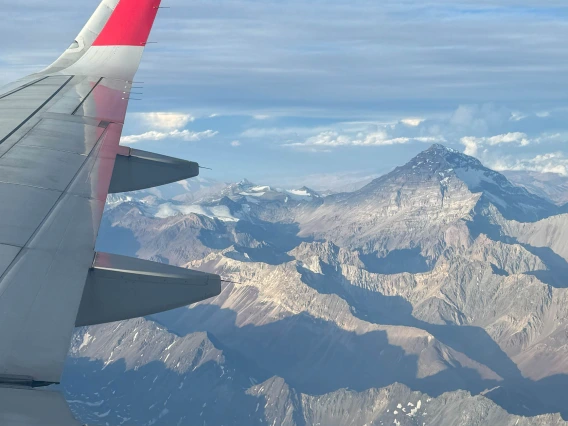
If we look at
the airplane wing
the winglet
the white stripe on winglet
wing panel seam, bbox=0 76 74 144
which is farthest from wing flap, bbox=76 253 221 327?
the white stripe on winglet

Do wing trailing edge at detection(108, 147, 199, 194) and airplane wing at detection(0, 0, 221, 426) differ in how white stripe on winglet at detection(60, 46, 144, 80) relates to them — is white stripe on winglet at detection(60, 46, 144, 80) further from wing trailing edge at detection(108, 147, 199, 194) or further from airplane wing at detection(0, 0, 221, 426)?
wing trailing edge at detection(108, 147, 199, 194)

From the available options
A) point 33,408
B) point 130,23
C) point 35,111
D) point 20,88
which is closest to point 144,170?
point 35,111

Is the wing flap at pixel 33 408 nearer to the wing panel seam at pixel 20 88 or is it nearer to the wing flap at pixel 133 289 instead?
the wing flap at pixel 133 289

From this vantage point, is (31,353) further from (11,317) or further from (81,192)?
(81,192)

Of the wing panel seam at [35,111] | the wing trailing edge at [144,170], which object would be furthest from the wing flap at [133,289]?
the wing panel seam at [35,111]

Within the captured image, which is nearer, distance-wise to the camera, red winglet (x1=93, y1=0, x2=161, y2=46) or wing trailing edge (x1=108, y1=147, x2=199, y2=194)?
wing trailing edge (x1=108, y1=147, x2=199, y2=194)
